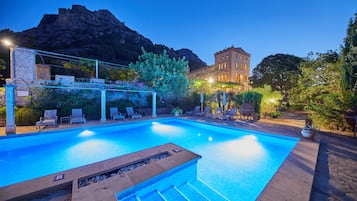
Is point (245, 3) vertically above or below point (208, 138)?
above

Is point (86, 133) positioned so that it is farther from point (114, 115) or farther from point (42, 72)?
point (42, 72)

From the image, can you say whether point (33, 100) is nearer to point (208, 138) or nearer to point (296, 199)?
point (208, 138)

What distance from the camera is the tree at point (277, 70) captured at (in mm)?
19781

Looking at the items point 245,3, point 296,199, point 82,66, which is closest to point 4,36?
point 82,66

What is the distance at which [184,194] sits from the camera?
8.86 feet

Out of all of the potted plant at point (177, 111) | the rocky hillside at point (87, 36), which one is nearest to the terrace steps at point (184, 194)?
the potted plant at point (177, 111)

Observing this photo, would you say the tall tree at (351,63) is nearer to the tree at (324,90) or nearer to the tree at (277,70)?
the tree at (324,90)

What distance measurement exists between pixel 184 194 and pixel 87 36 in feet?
124

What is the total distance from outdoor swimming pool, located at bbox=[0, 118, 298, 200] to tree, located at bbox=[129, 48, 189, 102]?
14.1ft

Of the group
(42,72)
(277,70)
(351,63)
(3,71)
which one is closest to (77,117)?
(42,72)

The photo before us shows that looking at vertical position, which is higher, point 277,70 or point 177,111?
point 277,70

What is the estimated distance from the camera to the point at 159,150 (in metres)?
3.68

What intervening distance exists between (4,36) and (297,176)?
90.6 ft

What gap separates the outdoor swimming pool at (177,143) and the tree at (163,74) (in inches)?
169
